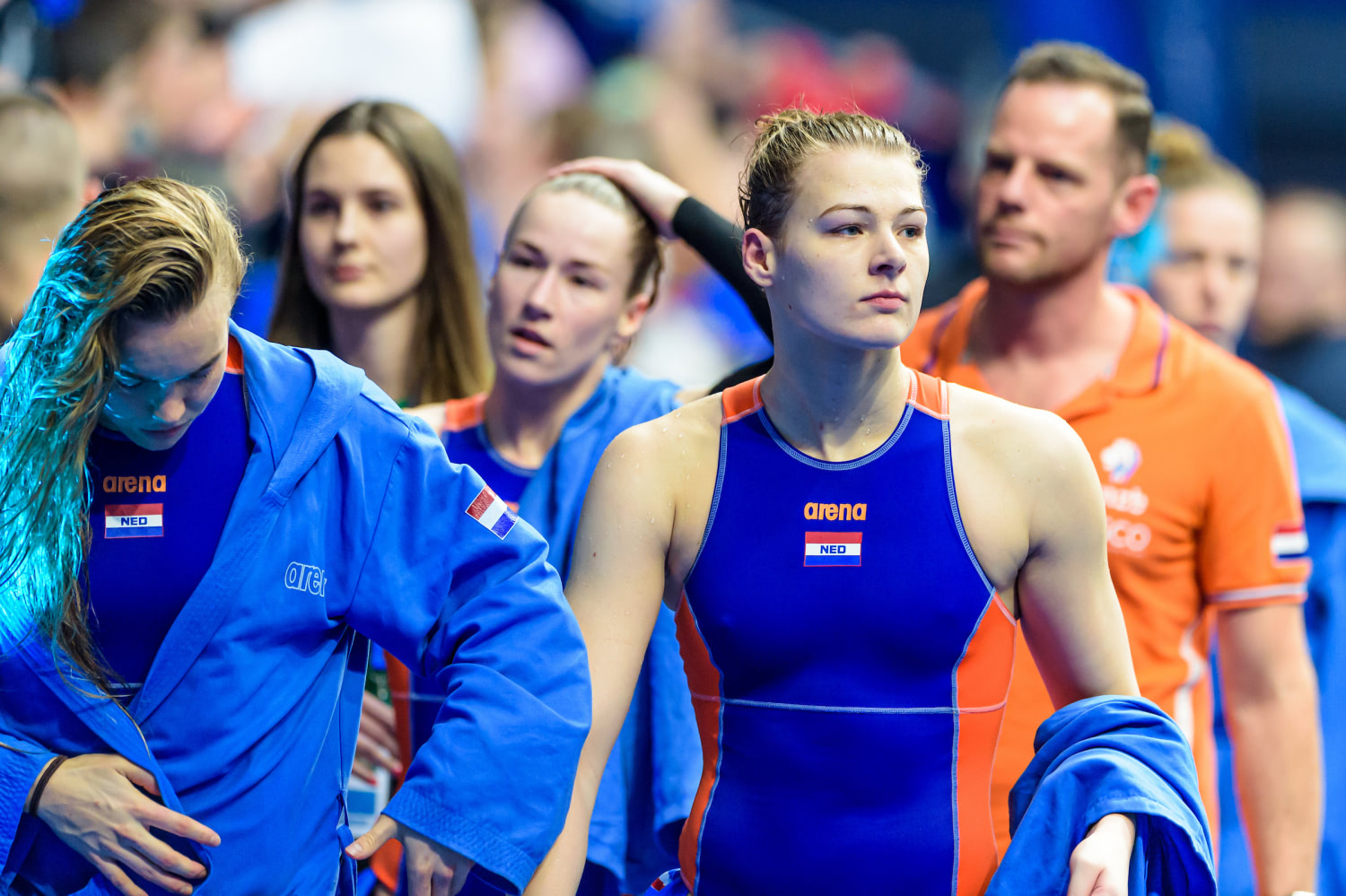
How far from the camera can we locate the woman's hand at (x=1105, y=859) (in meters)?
1.98

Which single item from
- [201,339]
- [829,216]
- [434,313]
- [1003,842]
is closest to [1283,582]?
[1003,842]

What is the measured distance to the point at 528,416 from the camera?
3.11 m

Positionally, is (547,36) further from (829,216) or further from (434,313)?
(829,216)

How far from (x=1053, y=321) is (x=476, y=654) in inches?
72.3

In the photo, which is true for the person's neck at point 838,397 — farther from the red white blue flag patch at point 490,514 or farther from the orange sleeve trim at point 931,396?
the red white blue flag patch at point 490,514

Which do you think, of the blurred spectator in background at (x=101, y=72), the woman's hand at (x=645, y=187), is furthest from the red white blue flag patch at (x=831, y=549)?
the blurred spectator in background at (x=101, y=72)

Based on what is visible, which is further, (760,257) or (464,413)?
(464,413)

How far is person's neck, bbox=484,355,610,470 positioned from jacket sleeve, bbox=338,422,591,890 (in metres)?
0.77

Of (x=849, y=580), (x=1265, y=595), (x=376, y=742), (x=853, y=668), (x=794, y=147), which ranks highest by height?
(x=794, y=147)

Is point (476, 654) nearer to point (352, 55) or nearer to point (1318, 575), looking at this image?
point (1318, 575)

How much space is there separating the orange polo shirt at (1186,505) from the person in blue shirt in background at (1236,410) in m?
0.53

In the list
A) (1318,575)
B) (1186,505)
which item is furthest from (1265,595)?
(1318,575)

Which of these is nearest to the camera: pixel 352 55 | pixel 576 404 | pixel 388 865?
pixel 388 865

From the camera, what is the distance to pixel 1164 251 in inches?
186
